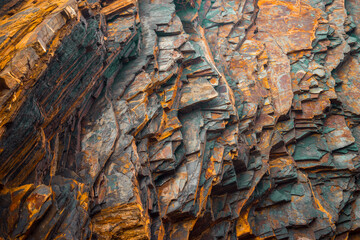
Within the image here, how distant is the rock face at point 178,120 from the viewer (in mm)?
9562

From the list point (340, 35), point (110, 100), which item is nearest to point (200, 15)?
point (340, 35)

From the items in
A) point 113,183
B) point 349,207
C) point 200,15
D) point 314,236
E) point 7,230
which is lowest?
point 349,207

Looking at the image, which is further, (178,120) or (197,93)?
(197,93)

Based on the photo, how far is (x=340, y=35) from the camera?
85.2 ft

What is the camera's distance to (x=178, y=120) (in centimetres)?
1567

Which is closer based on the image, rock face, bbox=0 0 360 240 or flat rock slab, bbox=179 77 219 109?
rock face, bbox=0 0 360 240

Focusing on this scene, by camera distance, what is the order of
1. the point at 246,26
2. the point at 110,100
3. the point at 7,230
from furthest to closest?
the point at 246,26, the point at 110,100, the point at 7,230

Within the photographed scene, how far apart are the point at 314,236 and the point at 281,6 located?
19425mm

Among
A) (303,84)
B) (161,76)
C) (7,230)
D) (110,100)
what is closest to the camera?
(7,230)

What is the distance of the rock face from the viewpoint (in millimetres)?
A: 9562

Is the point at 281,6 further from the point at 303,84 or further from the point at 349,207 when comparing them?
the point at 349,207

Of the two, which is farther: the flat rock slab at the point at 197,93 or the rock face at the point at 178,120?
the flat rock slab at the point at 197,93

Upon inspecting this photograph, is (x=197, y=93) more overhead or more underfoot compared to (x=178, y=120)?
more underfoot

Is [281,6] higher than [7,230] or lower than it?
lower
